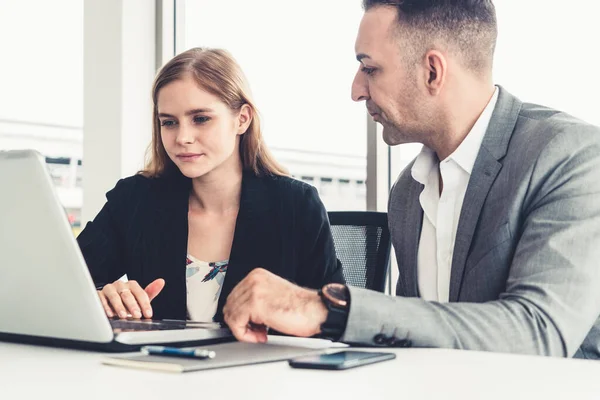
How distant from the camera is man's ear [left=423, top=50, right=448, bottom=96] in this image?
1.54 meters

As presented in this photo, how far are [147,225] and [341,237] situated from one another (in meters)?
0.53

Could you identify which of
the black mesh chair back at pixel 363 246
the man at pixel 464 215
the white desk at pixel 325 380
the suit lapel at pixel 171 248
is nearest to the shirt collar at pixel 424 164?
the man at pixel 464 215

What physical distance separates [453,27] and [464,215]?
44 centimetres

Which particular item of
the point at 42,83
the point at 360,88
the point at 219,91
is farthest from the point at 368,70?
the point at 42,83

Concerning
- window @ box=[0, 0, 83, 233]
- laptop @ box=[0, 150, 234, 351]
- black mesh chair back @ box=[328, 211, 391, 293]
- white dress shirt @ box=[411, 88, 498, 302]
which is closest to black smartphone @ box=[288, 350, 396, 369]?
laptop @ box=[0, 150, 234, 351]

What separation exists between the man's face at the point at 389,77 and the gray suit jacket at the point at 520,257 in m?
0.19

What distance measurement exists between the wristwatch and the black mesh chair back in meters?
0.82

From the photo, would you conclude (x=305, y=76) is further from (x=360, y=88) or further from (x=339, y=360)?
(x=339, y=360)

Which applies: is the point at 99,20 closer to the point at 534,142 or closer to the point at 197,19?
the point at 197,19

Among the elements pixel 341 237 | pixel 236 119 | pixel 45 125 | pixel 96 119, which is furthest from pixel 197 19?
pixel 341 237

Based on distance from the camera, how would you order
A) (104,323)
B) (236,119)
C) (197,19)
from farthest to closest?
1. (197,19)
2. (236,119)
3. (104,323)

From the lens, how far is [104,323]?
35.0 inches

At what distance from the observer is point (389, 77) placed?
1585mm

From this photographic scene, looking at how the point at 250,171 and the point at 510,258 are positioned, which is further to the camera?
the point at 250,171
